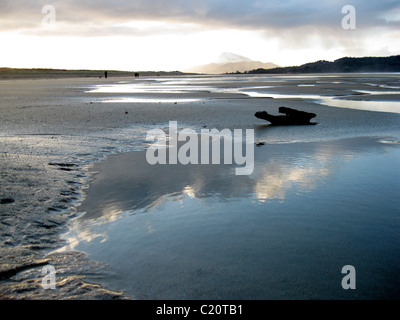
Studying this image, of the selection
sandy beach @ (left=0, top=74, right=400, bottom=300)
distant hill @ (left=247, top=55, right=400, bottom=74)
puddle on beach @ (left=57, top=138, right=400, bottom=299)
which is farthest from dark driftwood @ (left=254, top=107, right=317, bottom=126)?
distant hill @ (left=247, top=55, right=400, bottom=74)

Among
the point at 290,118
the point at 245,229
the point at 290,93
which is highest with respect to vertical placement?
the point at 290,93

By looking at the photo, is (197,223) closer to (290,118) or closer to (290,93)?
(290,118)

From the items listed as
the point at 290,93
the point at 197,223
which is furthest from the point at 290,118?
the point at 290,93

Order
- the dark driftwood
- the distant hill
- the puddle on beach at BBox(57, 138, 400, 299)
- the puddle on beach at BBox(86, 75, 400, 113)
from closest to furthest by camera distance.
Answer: the puddle on beach at BBox(57, 138, 400, 299), the dark driftwood, the puddle on beach at BBox(86, 75, 400, 113), the distant hill

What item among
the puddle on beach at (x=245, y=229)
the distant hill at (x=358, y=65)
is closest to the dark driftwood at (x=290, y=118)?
the puddle on beach at (x=245, y=229)

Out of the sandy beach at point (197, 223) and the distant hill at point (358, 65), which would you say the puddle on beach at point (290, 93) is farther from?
the distant hill at point (358, 65)

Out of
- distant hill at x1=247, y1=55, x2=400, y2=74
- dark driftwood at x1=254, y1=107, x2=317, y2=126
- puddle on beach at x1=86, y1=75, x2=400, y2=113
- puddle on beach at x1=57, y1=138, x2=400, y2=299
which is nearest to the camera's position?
puddle on beach at x1=57, y1=138, x2=400, y2=299

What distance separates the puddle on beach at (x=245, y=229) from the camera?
3311 millimetres

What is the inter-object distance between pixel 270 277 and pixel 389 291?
0.99 meters

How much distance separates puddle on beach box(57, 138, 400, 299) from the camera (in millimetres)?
3311

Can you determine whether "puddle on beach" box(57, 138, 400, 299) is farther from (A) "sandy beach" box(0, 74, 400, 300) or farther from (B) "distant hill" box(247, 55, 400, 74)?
(B) "distant hill" box(247, 55, 400, 74)

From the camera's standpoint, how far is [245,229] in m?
4.41

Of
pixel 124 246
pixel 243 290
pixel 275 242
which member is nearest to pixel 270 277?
pixel 243 290
